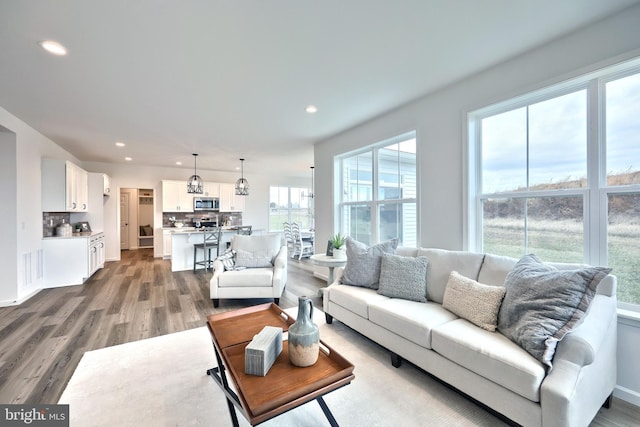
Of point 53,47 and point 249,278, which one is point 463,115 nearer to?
point 249,278

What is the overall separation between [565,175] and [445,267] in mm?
1254

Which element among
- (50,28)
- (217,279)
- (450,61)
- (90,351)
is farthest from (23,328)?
(450,61)

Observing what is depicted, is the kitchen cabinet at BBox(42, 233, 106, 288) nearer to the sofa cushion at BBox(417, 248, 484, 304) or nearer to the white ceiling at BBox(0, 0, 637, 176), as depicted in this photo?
the white ceiling at BBox(0, 0, 637, 176)

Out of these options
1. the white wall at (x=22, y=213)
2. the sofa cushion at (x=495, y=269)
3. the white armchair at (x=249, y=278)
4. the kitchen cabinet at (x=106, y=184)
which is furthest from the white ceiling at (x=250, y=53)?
the kitchen cabinet at (x=106, y=184)

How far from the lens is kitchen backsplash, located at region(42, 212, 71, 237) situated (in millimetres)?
4859

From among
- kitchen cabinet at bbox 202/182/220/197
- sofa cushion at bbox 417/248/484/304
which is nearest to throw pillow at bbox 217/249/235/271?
sofa cushion at bbox 417/248/484/304

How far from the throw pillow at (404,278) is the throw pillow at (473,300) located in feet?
0.88

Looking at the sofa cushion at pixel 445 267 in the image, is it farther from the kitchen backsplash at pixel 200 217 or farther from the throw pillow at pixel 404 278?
the kitchen backsplash at pixel 200 217

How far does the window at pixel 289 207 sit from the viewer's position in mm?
9750

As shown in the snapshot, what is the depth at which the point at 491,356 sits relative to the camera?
5.33 ft

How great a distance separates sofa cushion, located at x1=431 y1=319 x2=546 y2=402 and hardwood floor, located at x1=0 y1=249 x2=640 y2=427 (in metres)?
0.73

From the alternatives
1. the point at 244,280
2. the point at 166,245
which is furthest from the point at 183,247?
the point at 244,280

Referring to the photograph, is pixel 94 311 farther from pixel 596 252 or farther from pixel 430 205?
pixel 596 252

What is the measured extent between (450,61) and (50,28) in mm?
3245
